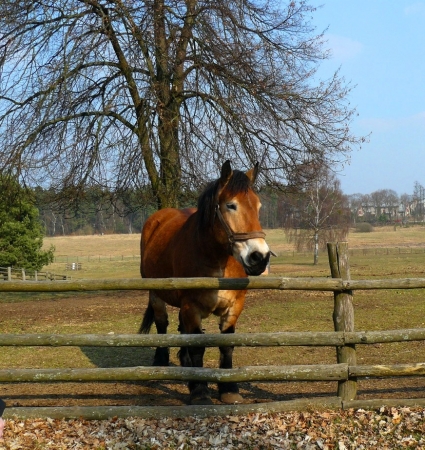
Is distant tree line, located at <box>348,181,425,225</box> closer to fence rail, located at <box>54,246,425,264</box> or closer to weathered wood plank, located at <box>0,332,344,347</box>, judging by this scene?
fence rail, located at <box>54,246,425,264</box>

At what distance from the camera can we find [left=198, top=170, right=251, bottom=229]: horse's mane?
220 inches

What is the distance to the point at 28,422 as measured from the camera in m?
5.41

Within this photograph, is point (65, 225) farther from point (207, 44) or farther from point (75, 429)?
point (75, 429)

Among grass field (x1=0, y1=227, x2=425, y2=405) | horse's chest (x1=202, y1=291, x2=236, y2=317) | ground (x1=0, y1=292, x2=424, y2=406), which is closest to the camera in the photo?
horse's chest (x1=202, y1=291, x2=236, y2=317)

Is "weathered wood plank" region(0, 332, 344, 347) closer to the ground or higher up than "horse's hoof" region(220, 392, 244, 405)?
higher up

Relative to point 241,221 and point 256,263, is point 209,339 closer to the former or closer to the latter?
point 256,263

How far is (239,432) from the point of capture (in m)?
5.11

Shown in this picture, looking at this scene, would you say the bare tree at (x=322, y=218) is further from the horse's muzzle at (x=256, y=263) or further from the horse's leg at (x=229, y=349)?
the horse's muzzle at (x=256, y=263)

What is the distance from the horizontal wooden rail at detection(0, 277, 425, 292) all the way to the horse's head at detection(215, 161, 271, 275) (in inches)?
14.3

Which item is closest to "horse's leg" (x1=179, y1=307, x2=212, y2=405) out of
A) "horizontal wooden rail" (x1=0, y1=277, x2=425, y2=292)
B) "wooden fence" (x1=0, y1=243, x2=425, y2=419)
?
"wooden fence" (x1=0, y1=243, x2=425, y2=419)

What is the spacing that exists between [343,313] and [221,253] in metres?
1.42

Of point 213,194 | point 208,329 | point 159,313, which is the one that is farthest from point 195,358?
point 208,329

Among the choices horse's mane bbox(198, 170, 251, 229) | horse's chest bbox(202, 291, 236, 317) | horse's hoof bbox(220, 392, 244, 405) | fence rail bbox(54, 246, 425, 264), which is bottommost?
fence rail bbox(54, 246, 425, 264)

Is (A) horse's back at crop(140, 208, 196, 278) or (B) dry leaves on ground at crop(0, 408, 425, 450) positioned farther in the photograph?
(A) horse's back at crop(140, 208, 196, 278)
